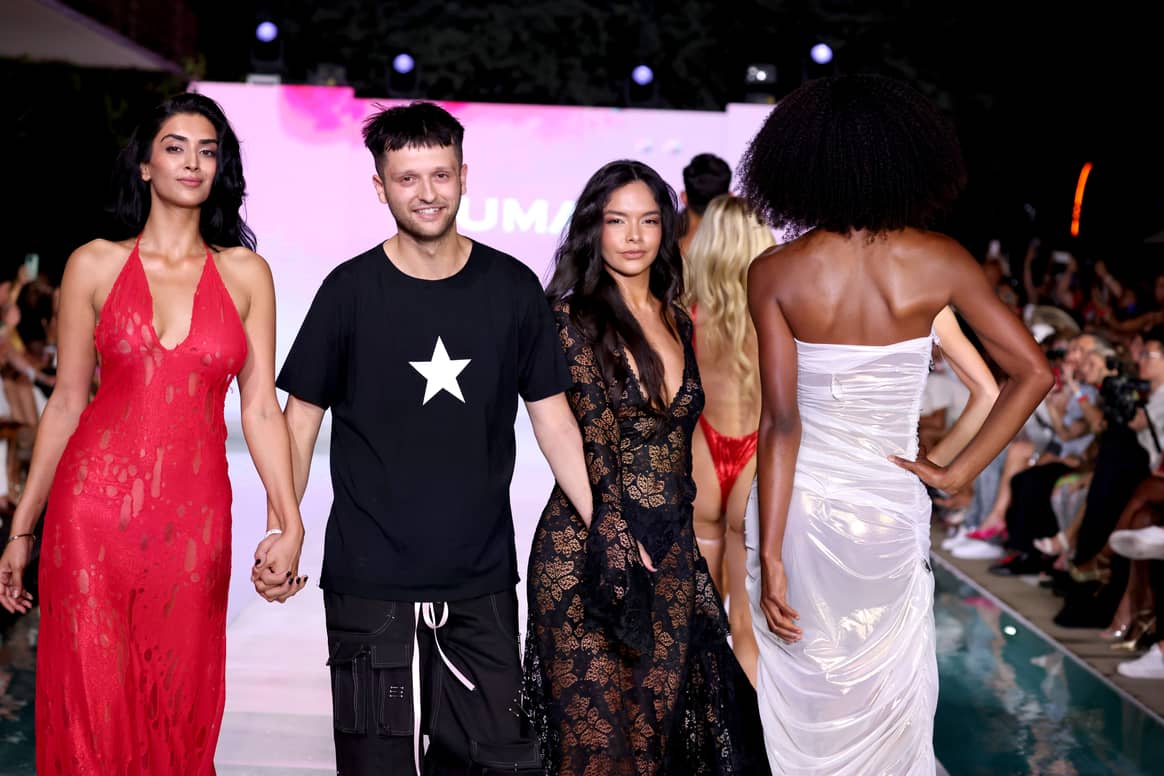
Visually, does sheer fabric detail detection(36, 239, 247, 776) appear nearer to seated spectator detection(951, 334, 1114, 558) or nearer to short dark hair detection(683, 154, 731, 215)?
short dark hair detection(683, 154, 731, 215)

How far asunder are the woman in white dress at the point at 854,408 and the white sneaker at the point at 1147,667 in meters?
2.59

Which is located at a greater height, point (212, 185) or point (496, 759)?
point (212, 185)

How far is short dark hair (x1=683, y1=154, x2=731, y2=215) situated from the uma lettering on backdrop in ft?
13.6

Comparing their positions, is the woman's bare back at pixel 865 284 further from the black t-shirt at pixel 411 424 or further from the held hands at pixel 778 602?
the black t-shirt at pixel 411 424

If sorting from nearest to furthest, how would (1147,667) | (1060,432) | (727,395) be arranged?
(727,395) < (1147,667) < (1060,432)

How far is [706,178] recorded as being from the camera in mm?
4566

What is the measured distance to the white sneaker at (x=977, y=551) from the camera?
7.48 metres

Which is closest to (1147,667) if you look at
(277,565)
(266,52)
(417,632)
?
(417,632)

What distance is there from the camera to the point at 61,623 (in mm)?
2686

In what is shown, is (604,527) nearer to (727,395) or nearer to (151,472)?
(151,472)

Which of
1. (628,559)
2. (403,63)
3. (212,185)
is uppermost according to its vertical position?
(403,63)

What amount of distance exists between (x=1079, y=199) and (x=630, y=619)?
29.7ft

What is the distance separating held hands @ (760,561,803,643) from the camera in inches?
112

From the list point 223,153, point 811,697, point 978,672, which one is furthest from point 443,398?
point 978,672
